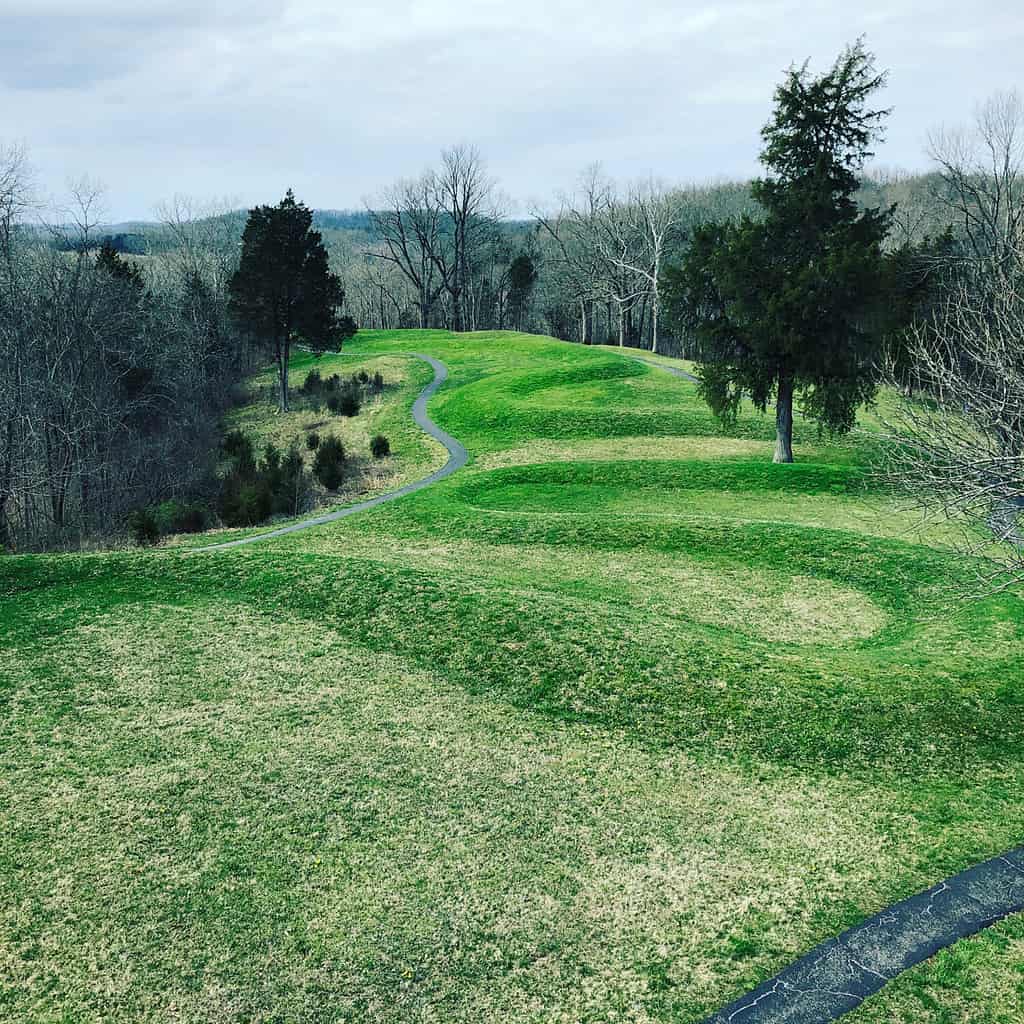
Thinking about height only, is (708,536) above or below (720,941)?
above

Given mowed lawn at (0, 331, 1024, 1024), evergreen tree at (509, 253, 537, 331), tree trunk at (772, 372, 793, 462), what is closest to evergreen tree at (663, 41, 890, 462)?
tree trunk at (772, 372, 793, 462)

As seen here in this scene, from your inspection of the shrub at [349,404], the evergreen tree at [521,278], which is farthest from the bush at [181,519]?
the evergreen tree at [521,278]

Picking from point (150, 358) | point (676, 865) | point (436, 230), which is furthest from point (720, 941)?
point (436, 230)

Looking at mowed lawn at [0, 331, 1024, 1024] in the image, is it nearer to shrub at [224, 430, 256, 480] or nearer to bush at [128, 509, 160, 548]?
bush at [128, 509, 160, 548]

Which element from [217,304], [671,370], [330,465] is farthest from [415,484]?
[217,304]

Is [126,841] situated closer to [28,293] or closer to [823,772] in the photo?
[823,772]
